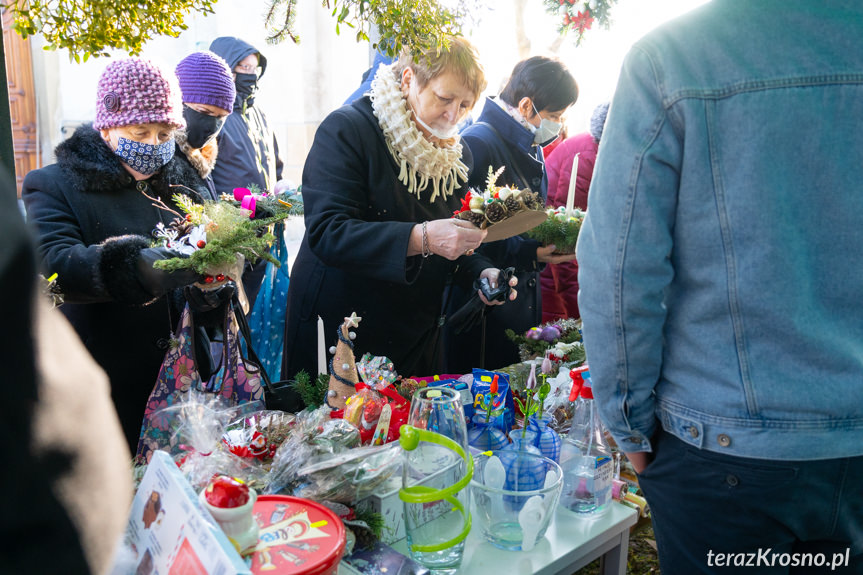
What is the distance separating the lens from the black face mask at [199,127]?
2744 mm

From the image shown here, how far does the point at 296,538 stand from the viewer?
109cm

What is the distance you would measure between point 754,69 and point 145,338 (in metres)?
Answer: 1.82

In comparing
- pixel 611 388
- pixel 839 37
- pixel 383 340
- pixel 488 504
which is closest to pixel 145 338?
pixel 383 340

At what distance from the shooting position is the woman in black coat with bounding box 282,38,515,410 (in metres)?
2.13

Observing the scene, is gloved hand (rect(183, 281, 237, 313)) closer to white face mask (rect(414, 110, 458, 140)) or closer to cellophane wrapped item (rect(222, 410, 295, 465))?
cellophane wrapped item (rect(222, 410, 295, 465))

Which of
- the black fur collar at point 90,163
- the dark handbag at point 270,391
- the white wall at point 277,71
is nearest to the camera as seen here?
the dark handbag at point 270,391

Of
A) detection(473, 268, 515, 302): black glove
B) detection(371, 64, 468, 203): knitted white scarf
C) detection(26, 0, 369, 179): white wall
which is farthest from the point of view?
detection(26, 0, 369, 179): white wall

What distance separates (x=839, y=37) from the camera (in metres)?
1.05

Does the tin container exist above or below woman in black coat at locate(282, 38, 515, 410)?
below

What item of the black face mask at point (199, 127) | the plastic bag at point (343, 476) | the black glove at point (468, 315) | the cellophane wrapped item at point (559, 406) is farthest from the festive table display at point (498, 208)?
the black face mask at point (199, 127)

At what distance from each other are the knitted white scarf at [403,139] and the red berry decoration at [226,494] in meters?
1.48

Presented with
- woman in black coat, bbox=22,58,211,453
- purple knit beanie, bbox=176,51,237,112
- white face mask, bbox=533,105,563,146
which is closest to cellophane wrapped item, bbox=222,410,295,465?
woman in black coat, bbox=22,58,211,453

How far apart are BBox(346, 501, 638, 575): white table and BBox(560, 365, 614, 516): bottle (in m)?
0.03

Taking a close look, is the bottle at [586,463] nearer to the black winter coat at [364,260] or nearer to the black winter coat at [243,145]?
the black winter coat at [364,260]
